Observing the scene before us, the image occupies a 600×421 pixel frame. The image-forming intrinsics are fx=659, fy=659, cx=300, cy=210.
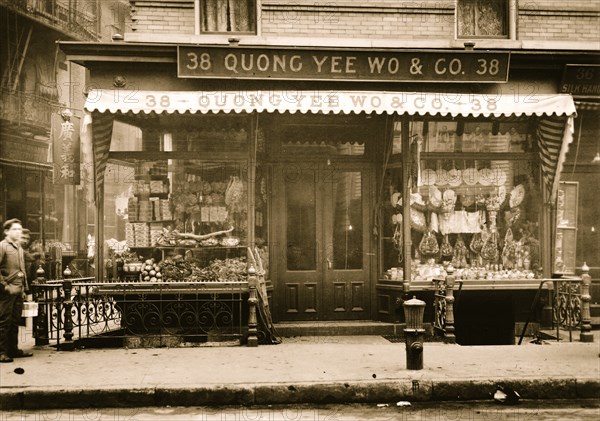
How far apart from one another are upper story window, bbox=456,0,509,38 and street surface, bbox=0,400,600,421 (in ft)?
24.5

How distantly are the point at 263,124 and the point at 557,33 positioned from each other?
591cm

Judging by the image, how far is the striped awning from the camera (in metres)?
10.8

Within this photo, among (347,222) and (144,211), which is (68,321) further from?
(347,222)

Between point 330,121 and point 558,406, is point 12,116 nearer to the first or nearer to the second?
point 330,121

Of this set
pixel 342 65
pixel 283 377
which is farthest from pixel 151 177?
pixel 283 377

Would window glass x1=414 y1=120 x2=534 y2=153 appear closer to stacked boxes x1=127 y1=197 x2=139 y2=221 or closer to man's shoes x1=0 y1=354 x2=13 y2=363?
stacked boxes x1=127 y1=197 x2=139 y2=221

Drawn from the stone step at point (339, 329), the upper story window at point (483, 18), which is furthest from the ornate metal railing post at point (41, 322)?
the upper story window at point (483, 18)

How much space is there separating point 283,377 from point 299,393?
415mm

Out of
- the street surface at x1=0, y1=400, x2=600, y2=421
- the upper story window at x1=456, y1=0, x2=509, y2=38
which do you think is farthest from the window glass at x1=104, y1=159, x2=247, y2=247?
the upper story window at x1=456, y1=0, x2=509, y2=38

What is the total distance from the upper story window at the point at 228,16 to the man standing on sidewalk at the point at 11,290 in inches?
200

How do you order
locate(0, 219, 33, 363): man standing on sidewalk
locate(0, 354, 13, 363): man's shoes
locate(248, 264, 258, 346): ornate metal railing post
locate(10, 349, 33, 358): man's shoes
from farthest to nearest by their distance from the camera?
1. locate(248, 264, 258, 346): ornate metal railing post
2. locate(10, 349, 33, 358): man's shoes
3. locate(0, 219, 33, 363): man standing on sidewalk
4. locate(0, 354, 13, 363): man's shoes

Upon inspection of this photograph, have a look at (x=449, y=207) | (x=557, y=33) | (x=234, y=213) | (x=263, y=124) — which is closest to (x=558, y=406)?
(x=449, y=207)

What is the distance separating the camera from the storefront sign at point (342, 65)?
11023 millimetres

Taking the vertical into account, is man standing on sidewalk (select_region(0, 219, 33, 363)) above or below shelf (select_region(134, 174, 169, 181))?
below
